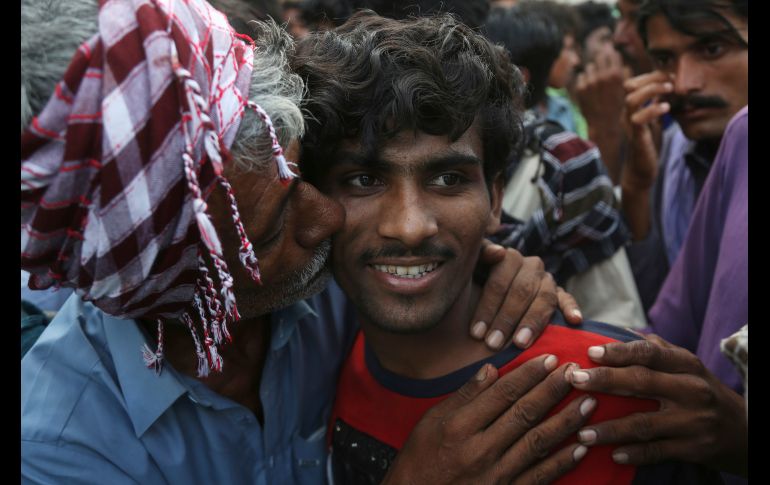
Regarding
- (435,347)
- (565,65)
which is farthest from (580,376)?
(565,65)

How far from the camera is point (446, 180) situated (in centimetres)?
205

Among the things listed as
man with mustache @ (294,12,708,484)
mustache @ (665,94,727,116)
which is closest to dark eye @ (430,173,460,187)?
man with mustache @ (294,12,708,484)

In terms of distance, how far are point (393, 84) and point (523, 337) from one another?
0.79 m

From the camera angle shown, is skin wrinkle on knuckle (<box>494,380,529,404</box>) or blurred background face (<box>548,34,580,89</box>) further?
blurred background face (<box>548,34,580,89</box>)

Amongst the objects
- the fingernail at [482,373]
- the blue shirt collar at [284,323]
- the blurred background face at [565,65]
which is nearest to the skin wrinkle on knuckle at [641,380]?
the fingernail at [482,373]

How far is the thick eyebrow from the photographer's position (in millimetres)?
1954

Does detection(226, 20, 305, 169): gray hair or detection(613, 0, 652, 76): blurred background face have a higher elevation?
detection(226, 20, 305, 169): gray hair

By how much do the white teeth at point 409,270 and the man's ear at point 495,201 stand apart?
34 centimetres

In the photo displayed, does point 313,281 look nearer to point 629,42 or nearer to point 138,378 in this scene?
point 138,378

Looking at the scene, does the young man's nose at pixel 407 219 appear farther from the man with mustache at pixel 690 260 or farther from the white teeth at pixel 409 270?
the man with mustache at pixel 690 260

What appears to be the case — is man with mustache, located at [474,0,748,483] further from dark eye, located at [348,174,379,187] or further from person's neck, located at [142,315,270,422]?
person's neck, located at [142,315,270,422]
